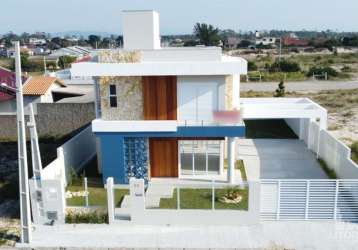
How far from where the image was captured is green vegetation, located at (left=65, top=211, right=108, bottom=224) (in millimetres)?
14477

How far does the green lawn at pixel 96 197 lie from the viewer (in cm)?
1605

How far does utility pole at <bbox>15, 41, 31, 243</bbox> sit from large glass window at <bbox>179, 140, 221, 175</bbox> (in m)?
7.58

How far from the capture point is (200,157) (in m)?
18.6

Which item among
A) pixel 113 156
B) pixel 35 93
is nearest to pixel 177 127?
pixel 113 156

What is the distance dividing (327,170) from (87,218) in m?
11.6

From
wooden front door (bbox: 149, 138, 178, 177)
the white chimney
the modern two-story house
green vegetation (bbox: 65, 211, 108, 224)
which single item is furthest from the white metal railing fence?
the white chimney

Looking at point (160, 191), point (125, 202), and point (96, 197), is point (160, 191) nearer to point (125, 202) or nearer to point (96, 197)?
point (125, 202)

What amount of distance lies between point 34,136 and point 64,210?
2.97 meters

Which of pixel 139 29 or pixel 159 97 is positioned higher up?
pixel 139 29

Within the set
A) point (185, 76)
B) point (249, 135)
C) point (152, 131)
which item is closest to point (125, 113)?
point (152, 131)

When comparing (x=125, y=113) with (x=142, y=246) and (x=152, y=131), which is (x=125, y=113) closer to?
(x=152, y=131)

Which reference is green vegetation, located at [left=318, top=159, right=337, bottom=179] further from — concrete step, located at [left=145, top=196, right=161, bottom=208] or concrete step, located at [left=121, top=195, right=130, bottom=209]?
concrete step, located at [left=121, top=195, right=130, bottom=209]

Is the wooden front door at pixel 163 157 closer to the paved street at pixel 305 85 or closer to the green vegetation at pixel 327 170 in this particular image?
the green vegetation at pixel 327 170

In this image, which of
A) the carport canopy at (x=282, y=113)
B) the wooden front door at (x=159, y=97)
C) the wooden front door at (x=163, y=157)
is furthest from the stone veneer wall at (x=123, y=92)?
the carport canopy at (x=282, y=113)
